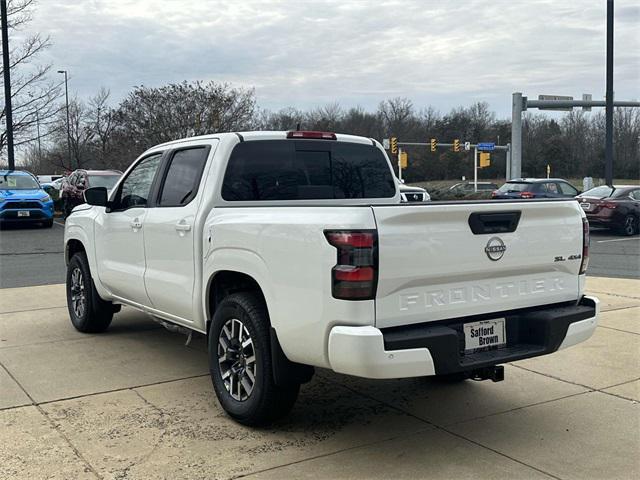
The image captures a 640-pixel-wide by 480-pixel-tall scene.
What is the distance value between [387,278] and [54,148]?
44284 mm

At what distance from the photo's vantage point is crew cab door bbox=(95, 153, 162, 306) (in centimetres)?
574

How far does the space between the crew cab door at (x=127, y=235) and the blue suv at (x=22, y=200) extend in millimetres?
14414

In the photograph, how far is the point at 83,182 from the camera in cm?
2123

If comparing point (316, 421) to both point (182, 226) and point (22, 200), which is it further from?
point (22, 200)

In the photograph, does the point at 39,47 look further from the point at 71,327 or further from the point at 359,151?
the point at 359,151

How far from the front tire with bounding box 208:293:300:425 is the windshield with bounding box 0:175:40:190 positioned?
1774 cm

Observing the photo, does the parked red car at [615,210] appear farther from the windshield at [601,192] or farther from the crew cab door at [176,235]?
the crew cab door at [176,235]

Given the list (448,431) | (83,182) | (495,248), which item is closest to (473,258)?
(495,248)

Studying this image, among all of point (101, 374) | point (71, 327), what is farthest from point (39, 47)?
point (101, 374)

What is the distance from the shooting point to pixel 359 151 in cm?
563

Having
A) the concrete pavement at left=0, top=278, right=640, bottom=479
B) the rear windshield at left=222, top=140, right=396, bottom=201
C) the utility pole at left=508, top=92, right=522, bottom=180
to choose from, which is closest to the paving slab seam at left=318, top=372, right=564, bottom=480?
the concrete pavement at left=0, top=278, right=640, bottom=479

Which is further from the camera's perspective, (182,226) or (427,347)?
(182,226)

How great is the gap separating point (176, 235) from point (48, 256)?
1030 cm

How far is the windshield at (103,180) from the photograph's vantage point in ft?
68.7
